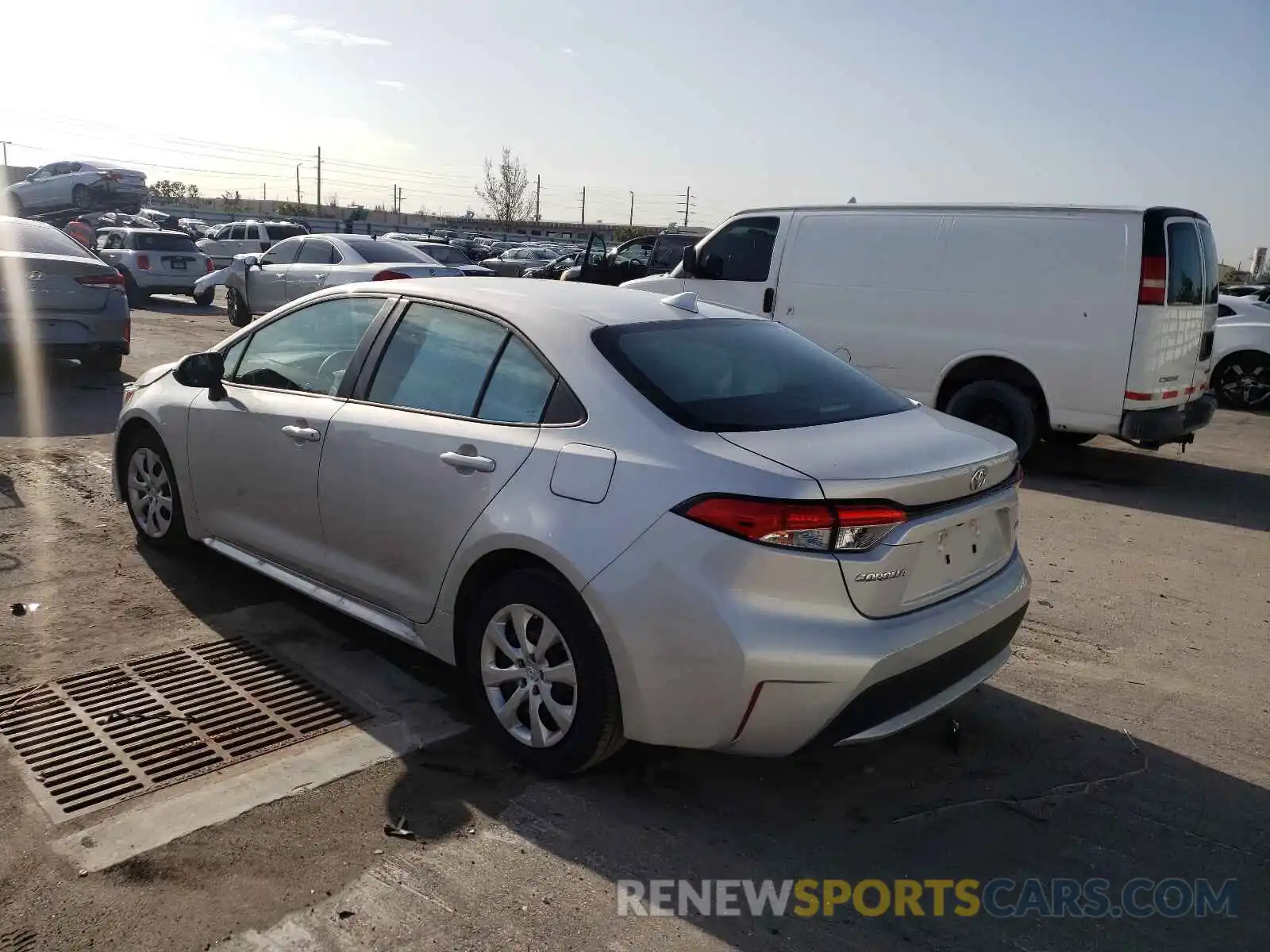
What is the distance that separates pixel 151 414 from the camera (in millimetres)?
5203

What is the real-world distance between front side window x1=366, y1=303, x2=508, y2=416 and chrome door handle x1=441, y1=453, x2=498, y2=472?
19 cm

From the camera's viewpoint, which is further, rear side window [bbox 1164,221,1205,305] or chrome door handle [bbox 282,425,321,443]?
rear side window [bbox 1164,221,1205,305]

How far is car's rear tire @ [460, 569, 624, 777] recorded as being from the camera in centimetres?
320

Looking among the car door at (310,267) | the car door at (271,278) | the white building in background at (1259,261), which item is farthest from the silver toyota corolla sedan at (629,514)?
the white building in background at (1259,261)

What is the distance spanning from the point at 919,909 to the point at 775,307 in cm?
738

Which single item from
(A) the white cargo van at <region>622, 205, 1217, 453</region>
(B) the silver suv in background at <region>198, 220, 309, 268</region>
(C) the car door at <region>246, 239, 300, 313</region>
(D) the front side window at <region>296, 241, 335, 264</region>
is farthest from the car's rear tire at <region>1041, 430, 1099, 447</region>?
(B) the silver suv in background at <region>198, 220, 309, 268</region>

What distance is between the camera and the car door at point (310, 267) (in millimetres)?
14508

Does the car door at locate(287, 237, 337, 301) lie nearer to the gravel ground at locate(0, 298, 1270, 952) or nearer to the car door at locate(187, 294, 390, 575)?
the gravel ground at locate(0, 298, 1270, 952)

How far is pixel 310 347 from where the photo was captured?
459 centimetres

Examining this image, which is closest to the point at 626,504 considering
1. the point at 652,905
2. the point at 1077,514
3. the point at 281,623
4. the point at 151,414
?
the point at 652,905

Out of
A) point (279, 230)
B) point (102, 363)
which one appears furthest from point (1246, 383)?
point (279, 230)

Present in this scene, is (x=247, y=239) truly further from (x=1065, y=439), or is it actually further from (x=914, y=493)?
(x=914, y=493)

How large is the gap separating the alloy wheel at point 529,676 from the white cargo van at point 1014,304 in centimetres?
499

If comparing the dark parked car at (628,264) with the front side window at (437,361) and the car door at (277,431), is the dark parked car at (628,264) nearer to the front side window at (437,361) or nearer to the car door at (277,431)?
the car door at (277,431)
